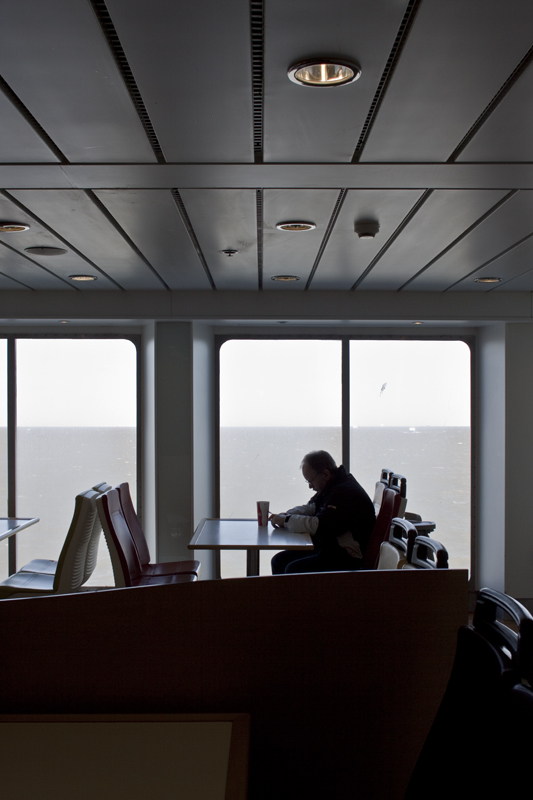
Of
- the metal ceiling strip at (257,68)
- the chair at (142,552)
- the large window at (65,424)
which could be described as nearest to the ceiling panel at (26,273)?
the large window at (65,424)

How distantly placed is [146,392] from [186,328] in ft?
2.79

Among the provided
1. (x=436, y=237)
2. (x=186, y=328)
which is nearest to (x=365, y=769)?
(x=436, y=237)

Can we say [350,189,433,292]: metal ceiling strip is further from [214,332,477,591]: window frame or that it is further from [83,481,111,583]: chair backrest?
[83,481,111,583]: chair backrest

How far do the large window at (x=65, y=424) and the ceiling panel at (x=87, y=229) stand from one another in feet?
5.12

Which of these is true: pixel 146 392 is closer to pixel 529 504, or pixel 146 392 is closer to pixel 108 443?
pixel 108 443

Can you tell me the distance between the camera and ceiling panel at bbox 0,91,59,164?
198 cm

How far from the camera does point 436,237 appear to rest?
348 centimetres

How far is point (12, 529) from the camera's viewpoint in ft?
14.8

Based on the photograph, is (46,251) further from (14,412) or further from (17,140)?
(14,412)

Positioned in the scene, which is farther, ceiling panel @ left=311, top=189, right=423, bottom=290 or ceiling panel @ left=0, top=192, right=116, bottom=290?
ceiling panel @ left=0, top=192, right=116, bottom=290

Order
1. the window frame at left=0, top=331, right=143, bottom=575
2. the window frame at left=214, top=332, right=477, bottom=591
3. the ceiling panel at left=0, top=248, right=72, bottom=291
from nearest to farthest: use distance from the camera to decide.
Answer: the ceiling panel at left=0, top=248, right=72, bottom=291, the window frame at left=0, top=331, right=143, bottom=575, the window frame at left=214, top=332, right=477, bottom=591

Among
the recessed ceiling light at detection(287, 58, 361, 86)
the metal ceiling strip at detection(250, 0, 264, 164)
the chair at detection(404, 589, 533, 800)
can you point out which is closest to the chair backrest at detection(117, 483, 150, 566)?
the metal ceiling strip at detection(250, 0, 264, 164)

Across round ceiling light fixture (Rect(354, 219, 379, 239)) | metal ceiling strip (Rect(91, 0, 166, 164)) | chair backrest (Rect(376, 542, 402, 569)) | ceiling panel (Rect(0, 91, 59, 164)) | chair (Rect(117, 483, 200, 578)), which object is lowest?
chair (Rect(117, 483, 200, 578))

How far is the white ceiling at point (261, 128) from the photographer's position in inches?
60.8
